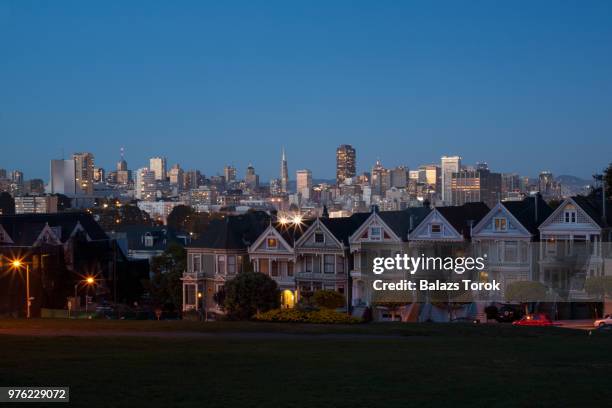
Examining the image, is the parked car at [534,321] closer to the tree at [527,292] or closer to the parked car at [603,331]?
the parked car at [603,331]

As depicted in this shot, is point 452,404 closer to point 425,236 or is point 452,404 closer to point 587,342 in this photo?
point 587,342

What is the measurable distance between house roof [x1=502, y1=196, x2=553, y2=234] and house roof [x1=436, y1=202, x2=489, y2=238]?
8.20 ft

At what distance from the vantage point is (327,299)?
166ft

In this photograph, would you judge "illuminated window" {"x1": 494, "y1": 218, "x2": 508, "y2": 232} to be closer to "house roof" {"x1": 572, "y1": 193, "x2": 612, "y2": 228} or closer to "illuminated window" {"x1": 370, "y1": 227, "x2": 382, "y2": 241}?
"house roof" {"x1": 572, "y1": 193, "x2": 612, "y2": 228}

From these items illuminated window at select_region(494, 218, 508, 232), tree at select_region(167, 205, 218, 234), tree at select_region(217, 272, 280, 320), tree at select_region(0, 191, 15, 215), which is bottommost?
tree at select_region(217, 272, 280, 320)

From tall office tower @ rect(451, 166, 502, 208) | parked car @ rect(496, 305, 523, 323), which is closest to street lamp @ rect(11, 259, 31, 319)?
parked car @ rect(496, 305, 523, 323)

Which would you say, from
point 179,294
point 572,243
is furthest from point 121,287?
point 572,243

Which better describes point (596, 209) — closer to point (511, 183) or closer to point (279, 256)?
point (279, 256)

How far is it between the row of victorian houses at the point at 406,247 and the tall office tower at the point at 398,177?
111468 mm

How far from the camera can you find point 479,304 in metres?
51.7

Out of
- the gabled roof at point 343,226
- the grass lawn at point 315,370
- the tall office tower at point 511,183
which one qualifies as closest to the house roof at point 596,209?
the gabled roof at point 343,226

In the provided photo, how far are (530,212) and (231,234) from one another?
1948cm

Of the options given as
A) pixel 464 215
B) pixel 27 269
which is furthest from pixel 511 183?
pixel 27 269

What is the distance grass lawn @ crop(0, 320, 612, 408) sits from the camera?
16.6 metres
